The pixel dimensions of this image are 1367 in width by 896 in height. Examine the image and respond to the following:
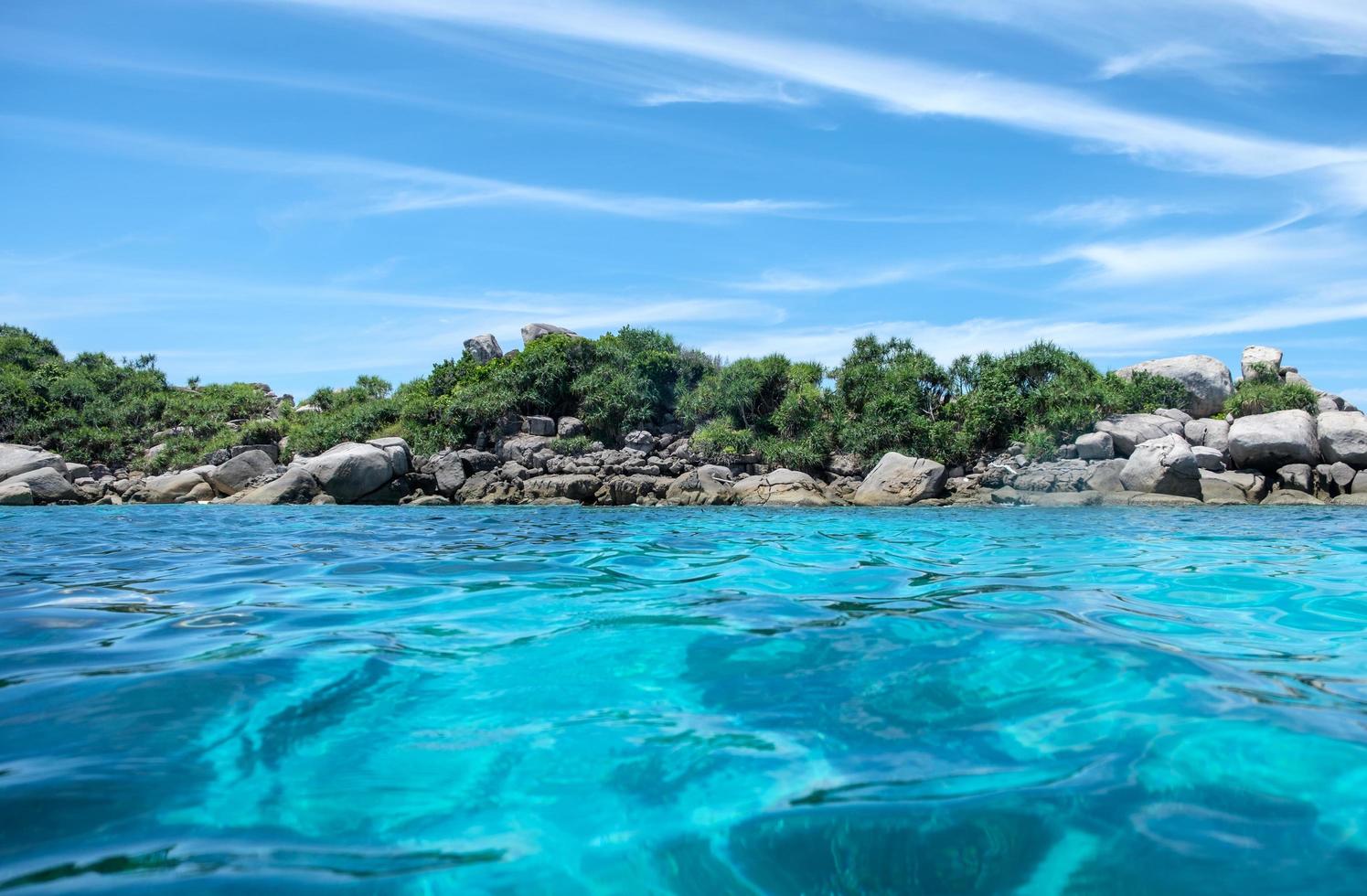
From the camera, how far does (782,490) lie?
850 inches

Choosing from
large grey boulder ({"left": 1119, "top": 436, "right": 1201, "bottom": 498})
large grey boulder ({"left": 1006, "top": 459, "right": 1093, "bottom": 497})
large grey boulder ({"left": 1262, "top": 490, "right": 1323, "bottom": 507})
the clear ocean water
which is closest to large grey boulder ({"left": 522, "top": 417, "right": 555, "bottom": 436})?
large grey boulder ({"left": 1006, "top": 459, "right": 1093, "bottom": 497})

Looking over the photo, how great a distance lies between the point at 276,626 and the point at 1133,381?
82.3 ft

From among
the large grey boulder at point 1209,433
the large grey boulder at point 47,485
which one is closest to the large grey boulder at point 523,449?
the large grey boulder at point 47,485

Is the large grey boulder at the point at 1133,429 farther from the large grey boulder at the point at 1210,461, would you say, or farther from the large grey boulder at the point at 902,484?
the large grey boulder at the point at 902,484

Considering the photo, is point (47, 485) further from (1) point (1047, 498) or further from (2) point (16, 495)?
(1) point (1047, 498)

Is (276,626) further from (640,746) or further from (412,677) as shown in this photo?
(640,746)

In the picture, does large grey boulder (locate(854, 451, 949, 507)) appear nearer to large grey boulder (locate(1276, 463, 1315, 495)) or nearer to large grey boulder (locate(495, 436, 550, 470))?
large grey boulder (locate(1276, 463, 1315, 495))

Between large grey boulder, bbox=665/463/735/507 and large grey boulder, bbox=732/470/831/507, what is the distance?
1.36ft

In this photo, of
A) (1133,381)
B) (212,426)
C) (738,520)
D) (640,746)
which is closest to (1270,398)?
(1133,381)

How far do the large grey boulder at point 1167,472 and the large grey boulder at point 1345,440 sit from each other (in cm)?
388

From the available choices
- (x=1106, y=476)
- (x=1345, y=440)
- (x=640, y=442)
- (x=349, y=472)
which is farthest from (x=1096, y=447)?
(x=349, y=472)

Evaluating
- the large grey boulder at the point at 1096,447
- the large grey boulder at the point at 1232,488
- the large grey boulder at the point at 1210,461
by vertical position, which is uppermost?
the large grey boulder at the point at 1096,447

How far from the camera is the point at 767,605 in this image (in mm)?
4199

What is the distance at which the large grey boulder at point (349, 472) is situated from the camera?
22.5 m
